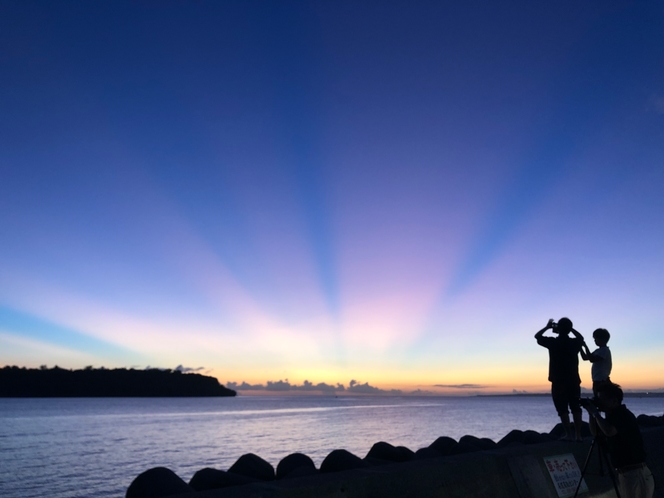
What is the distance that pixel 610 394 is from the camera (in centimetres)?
473

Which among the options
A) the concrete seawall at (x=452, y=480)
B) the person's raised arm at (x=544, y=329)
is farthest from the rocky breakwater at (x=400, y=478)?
the person's raised arm at (x=544, y=329)

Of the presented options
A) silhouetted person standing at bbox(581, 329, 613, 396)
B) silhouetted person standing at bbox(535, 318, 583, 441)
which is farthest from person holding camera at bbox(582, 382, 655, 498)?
silhouetted person standing at bbox(535, 318, 583, 441)

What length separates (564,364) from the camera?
25.7ft

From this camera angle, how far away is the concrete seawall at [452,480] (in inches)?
183

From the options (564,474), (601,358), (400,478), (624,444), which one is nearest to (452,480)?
(400,478)

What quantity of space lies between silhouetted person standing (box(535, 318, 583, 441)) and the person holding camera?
3.07 m

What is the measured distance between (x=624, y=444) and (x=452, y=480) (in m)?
1.87

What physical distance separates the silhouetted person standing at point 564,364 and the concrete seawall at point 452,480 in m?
0.61

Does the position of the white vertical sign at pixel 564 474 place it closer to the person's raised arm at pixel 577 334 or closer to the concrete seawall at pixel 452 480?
the concrete seawall at pixel 452 480

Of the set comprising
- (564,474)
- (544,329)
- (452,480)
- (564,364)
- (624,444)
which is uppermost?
(544,329)

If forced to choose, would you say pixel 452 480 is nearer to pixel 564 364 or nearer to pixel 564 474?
pixel 564 474

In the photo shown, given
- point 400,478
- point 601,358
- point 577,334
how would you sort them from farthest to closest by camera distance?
point 577,334, point 601,358, point 400,478

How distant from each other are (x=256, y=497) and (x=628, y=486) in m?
3.46

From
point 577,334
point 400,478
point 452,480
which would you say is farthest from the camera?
point 577,334
